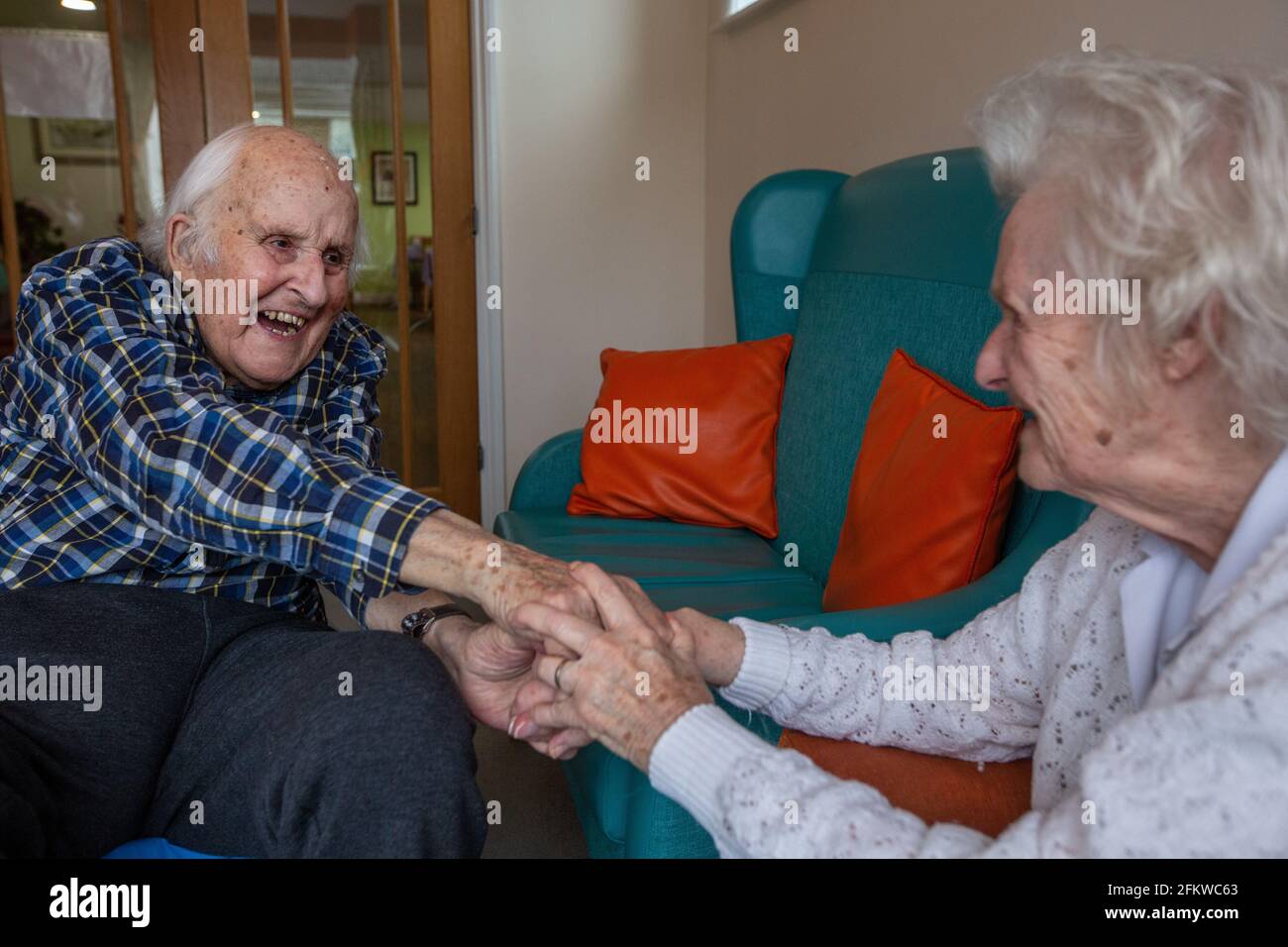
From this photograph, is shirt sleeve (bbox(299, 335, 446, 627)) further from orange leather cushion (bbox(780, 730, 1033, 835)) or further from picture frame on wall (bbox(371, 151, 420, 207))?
picture frame on wall (bbox(371, 151, 420, 207))

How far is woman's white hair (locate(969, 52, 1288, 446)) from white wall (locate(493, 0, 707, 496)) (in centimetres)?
306

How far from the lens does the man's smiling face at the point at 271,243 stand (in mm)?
1456

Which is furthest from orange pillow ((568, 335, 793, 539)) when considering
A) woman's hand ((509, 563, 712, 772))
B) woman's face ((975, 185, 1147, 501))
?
woman's face ((975, 185, 1147, 501))

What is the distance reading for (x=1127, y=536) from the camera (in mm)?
1068

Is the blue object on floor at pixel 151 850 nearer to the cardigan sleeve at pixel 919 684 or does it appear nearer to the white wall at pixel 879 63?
the cardigan sleeve at pixel 919 684

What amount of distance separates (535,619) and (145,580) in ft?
1.81

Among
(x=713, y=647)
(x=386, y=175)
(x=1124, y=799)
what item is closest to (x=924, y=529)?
(x=713, y=647)

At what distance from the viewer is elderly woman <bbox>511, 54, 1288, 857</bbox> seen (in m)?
0.75

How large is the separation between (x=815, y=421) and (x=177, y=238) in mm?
1275

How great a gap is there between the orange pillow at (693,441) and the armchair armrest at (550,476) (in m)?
0.08

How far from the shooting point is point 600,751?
4.88 feet

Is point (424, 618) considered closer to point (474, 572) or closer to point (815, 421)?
point (474, 572)
